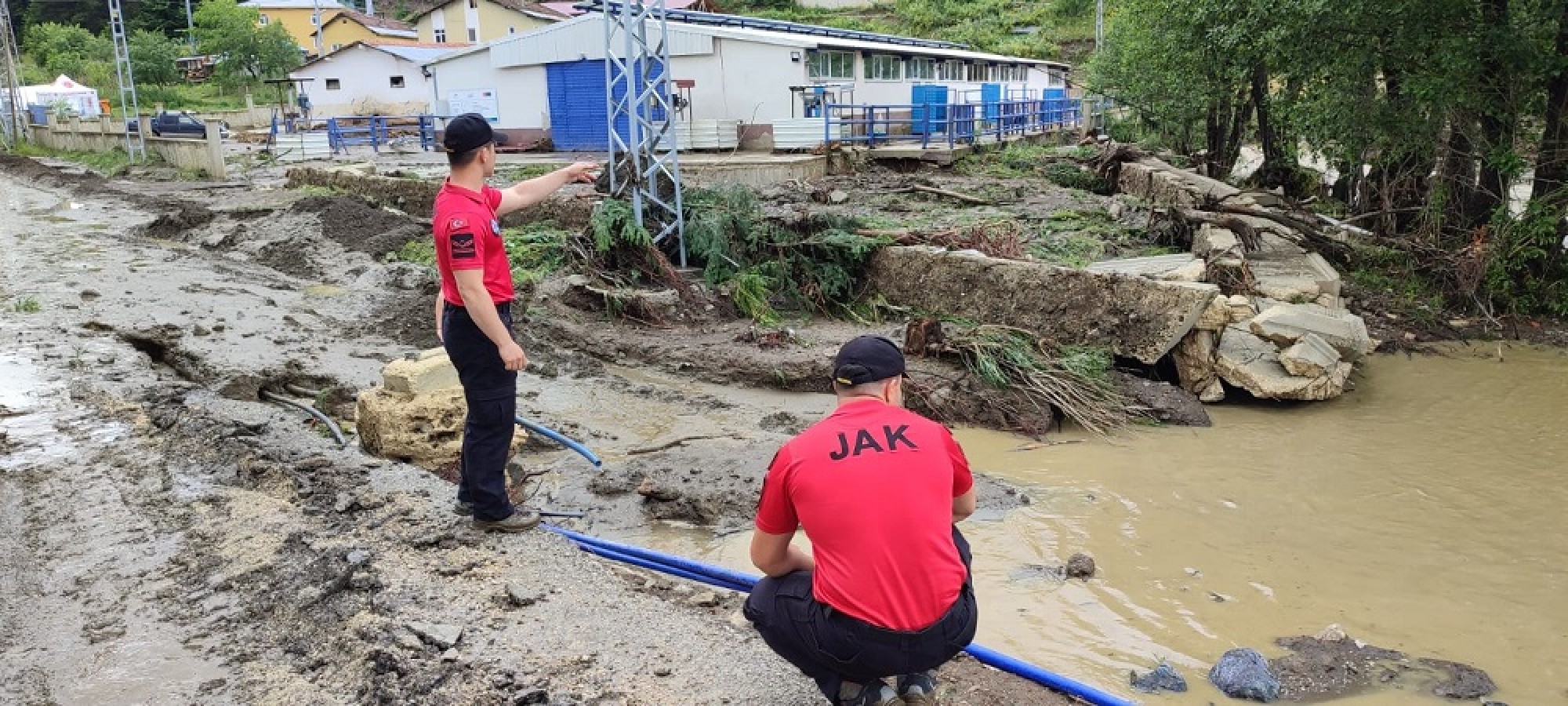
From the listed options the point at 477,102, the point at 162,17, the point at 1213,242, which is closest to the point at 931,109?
the point at 477,102

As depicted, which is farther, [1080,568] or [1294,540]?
[1294,540]

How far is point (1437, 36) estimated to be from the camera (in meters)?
11.4

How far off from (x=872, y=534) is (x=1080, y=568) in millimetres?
3388

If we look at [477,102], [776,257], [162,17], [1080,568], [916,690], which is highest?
[162,17]

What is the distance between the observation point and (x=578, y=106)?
95.6ft

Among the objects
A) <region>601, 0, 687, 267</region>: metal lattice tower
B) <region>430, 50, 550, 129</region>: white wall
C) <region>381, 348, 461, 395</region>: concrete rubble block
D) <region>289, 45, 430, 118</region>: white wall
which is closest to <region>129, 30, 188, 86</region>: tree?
<region>289, 45, 430, 118</region>: white wall

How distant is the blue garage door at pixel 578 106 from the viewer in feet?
94.4

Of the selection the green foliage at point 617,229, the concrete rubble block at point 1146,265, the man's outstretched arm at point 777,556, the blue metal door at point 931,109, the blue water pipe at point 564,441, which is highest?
the blue metal door at point 931,109

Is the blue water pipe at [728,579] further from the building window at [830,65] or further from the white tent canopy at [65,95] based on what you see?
the white tent canopy at [65,95]

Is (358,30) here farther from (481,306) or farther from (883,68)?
(481,306)

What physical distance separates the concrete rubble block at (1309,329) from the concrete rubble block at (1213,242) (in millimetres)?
1777

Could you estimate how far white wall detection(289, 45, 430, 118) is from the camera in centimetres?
4356

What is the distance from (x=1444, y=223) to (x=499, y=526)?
1255 cm

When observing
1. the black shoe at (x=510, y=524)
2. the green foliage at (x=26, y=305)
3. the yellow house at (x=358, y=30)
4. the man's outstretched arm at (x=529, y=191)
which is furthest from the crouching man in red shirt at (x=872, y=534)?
the yellow house at (x=358, y=30)
